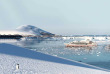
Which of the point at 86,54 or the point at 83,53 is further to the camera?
the point at 83,53

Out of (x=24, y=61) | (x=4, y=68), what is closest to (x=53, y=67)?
(x=24, y=61)

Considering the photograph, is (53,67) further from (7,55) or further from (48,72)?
(7,55)

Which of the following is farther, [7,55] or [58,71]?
[7,55]

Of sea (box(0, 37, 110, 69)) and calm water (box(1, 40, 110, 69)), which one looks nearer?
calm water (box(1, 40, 110, 69))

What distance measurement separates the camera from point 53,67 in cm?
1509

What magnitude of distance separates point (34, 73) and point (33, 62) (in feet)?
8.65

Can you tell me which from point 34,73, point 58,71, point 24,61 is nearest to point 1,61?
point 24,61

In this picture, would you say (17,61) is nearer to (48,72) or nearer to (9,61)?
(9,61)

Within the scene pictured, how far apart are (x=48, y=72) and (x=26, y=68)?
140cm

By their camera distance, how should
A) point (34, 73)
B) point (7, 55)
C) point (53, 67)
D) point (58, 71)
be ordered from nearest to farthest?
1. point (34, 73)
2. point (58, 71)
3. point (53, 67)
4. point (7, 55)

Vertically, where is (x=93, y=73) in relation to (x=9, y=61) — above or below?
below

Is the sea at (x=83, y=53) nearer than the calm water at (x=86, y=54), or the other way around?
the calm water at (x=86, y=54)

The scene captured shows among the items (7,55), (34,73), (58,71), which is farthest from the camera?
(7,55)

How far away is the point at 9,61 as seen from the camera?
1481 cm
